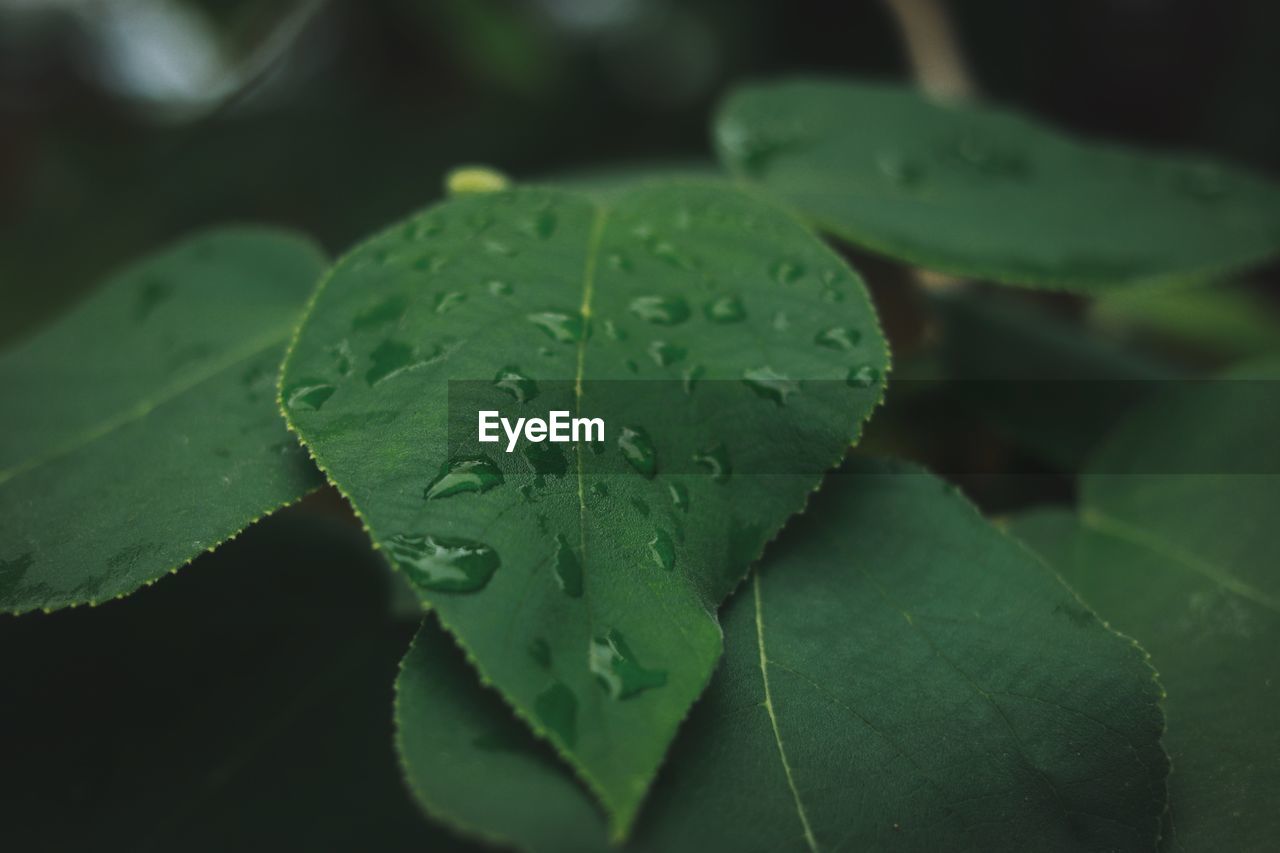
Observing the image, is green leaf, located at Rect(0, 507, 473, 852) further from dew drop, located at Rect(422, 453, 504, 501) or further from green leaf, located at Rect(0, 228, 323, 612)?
dew drop, located at Rect(422, 453, 504, 501)

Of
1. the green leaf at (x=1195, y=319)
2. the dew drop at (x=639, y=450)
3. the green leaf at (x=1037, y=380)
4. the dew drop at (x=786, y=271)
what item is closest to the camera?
the dew drop at (x=639, y=450)

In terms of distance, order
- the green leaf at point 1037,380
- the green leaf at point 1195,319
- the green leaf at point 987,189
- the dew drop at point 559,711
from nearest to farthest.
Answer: the dew drop at point 559,711
the green leaf at point 987,189
the green leaf at point 1037,380
the green leaf at point 1195,319

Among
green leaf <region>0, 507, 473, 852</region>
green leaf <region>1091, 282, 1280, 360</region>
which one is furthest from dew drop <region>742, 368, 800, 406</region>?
green leaf <region>1091, 282, 1280, 360</region>

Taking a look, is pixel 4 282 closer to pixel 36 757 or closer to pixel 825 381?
pixel 36 757

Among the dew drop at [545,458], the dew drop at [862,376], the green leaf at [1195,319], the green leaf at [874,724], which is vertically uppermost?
the dew drop at [545,458]

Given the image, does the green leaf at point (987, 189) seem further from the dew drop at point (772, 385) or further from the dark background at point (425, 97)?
the dark background at point (425, 97)

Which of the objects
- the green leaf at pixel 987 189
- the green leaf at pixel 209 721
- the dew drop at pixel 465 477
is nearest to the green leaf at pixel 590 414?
the dew drop at pixel 465 477

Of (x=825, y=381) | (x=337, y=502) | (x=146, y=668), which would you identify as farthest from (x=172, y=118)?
(x=825, y=381)

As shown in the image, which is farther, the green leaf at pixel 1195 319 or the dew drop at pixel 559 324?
the green leaf at pixel 1195 319
